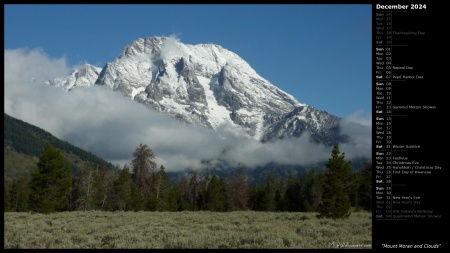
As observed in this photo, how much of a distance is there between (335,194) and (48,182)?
3042 cm

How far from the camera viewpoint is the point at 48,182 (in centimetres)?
4550

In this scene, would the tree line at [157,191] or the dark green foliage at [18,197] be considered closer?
the tree line at [157,191]

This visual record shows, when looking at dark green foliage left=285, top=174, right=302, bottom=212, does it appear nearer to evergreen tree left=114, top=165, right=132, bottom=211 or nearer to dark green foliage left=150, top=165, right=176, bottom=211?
dark green foliage left=150, top=165, right=176, bottom=211

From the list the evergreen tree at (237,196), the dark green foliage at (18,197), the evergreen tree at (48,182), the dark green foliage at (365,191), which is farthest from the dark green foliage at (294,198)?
the dark green foliage at (18,197)

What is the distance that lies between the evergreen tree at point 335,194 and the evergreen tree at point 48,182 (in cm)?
2767

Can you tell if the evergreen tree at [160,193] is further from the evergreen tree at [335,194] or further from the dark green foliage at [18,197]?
the evergreen tree at [335,194]

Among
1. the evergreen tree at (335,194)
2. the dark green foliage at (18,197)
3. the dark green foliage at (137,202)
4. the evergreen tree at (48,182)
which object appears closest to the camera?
the evergreen tree at (335,194)

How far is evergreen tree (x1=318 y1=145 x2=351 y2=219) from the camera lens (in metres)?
34.6

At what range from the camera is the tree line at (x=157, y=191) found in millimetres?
38656

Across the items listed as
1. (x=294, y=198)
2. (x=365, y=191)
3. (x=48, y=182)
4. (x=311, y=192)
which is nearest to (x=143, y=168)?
(x=48, y=182)

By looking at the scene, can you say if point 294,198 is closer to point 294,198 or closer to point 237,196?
→ point 294,198

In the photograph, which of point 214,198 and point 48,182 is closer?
point 48,182

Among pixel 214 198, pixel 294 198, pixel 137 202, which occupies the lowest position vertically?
pixel 137 202
